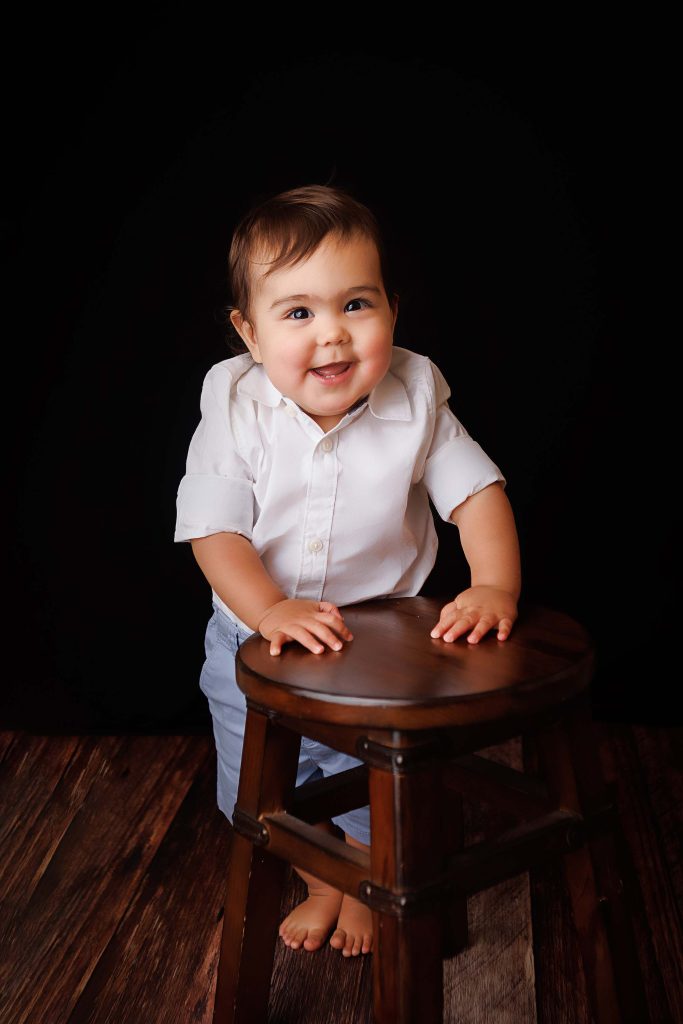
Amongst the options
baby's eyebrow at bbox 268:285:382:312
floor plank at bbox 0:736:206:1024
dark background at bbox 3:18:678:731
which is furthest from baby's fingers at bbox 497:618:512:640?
dark background at bbox 3:18:678:731

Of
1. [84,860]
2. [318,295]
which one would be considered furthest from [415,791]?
[84,860]

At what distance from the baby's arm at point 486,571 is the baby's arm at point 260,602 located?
4.7 inches

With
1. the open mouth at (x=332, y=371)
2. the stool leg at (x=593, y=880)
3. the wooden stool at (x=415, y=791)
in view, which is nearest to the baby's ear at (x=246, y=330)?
the open mouth at (x=332, y=371)

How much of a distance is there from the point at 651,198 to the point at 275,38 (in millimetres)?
659

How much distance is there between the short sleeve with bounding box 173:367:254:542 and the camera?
131 centimetres

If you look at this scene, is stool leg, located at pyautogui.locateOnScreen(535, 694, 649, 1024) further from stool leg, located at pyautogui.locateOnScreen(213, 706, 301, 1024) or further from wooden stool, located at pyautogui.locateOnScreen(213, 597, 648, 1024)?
stool leg, located at pyautogui.locateOnScreen(213, 706, 301, 1024)

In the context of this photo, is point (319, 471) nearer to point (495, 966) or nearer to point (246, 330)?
point (246, 330)

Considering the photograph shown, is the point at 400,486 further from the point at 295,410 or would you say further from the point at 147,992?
the point at 147,992

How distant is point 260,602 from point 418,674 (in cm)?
27

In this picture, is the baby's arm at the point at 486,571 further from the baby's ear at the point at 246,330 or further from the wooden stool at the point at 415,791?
the baby's ear at the point at 246,330

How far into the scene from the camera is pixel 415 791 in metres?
0.99

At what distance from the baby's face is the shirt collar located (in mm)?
58

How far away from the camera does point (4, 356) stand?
1889mm

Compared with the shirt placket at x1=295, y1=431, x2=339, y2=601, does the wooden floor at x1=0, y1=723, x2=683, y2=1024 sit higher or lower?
lower
